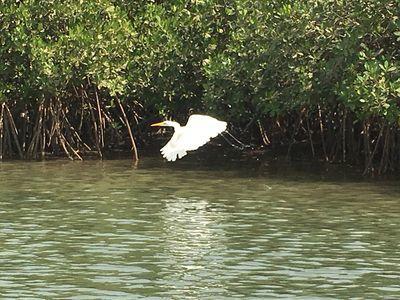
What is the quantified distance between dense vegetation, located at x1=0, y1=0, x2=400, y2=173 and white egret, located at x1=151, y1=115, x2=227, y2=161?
2414 mm

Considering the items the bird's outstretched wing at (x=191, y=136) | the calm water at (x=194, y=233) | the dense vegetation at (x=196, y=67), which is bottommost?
the calm water at (x=194, y=233)

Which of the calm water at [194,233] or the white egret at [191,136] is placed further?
the white egret at [191,136]

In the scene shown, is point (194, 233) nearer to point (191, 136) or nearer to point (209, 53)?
point (191, 136)

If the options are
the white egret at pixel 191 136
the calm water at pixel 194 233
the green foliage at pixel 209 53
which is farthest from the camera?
the green foliage at pixel 209 53

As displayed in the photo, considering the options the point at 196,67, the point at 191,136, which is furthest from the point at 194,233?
the point at 196,67

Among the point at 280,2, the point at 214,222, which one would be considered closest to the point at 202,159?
the point at 280,2

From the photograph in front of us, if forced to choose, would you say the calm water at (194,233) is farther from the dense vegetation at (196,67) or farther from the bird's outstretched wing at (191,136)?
the dense vegetation at (196,67)

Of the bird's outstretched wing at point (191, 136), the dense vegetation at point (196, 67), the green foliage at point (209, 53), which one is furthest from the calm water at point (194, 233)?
the green foliage at point (209, 53)

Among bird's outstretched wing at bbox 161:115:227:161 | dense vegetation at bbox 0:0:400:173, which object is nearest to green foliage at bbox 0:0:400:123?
dense vegetation at bbox 0:0:400:173

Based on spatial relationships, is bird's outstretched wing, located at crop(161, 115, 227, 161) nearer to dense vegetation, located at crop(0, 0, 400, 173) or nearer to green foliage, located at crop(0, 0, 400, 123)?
green foliage, located at crop(0, 0, 400, 123)

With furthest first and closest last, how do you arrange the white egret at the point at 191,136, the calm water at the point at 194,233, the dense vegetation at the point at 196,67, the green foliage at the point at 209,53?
1. the dense vegetation at the point at 196,67
2. the green foliage at the point at 209,53
3. the white egret at the point at 191,136
4. the calm water at the point at 194,233

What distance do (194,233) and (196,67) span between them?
7.95 m

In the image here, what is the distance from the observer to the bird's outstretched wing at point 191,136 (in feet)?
51.2

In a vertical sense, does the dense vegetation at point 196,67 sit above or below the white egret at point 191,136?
above
